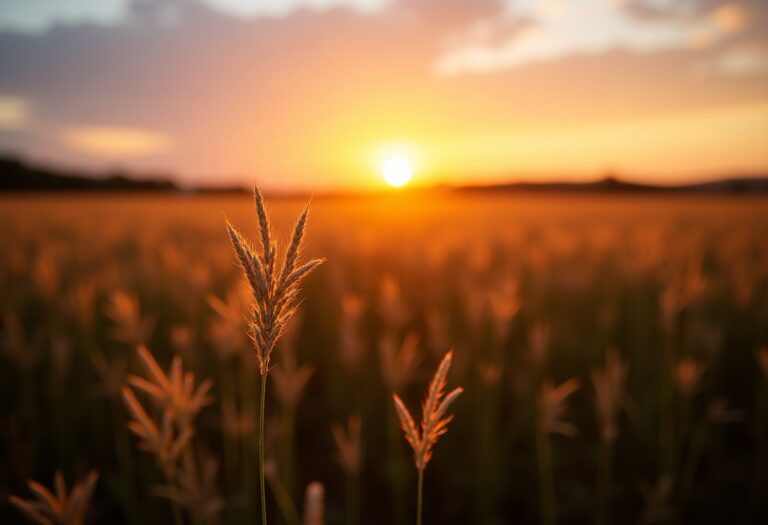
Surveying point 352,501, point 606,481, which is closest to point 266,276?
point 352,501

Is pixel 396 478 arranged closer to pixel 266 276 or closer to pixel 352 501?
pixel 352 501

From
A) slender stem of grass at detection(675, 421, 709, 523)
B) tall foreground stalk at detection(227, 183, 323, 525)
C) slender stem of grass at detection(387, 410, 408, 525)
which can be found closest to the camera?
tall foreground stalk at detection(227, 183, 323, 525)

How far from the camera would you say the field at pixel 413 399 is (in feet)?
5.94

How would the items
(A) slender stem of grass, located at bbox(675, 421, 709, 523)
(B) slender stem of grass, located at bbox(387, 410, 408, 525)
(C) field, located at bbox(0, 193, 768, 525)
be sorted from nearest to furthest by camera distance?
(C) field, located at bbox(0, 193, 768, 525) → (B) slender stem of grass, located at bbox(387, 410, 408, 525) → (A) slender stem of grass, located at bbox(675, 421, 709, 523)

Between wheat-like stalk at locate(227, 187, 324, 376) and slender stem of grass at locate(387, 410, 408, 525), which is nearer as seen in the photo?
wheat-like stalk at locate(227, 187, 324, 376)

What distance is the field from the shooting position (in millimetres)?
1810

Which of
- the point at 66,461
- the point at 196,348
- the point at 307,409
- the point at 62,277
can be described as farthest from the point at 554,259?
the point at 62,277

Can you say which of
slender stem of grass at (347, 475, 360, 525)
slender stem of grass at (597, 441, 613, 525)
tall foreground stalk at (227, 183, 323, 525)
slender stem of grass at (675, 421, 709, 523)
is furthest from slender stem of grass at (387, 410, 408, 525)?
tall foreground stalk at (227, 183, 323, 525)

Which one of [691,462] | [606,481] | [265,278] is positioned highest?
[265,278]

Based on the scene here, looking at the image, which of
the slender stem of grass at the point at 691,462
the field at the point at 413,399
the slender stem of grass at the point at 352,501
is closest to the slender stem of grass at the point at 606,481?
the field at the point at 413,399

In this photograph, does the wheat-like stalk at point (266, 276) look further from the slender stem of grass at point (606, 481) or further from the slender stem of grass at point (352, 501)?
the slender stem of grass at point (606, 481)

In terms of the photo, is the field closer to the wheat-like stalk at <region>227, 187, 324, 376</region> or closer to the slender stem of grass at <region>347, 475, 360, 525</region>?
the slender stem of grass at <region>347, 475, 360, 525</region>

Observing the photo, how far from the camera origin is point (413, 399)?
9.99ft

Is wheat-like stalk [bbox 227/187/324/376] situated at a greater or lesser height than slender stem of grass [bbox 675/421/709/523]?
greater
